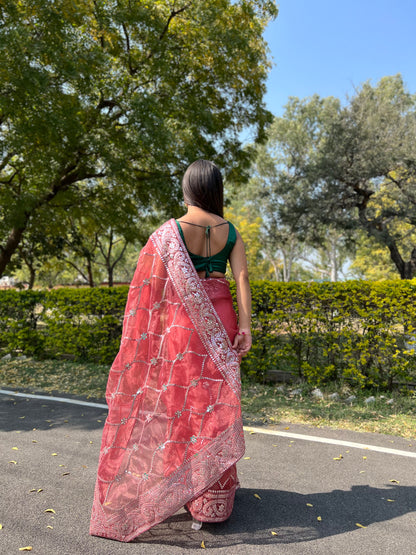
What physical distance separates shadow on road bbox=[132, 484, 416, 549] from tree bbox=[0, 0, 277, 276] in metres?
7.51

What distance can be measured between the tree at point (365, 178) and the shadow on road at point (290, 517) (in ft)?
50.4

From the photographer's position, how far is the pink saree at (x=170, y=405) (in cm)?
253

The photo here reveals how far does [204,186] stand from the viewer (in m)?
2.81

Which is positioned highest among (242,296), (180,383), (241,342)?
(242,296)

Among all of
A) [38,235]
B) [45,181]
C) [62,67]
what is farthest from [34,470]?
[38,235]

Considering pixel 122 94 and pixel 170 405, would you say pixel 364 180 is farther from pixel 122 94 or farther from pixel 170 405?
pixel 170 405

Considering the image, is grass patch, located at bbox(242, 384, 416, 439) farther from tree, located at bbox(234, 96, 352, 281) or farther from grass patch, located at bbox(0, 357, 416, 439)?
tree, located at bbox(234, 96, 352, 281)

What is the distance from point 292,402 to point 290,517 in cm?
274

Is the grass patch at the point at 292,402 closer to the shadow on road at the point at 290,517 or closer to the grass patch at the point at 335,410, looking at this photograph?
the grass patch at the point at 335,410

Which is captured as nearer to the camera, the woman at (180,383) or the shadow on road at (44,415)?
the woman at (180,383)

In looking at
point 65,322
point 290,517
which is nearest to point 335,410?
point 290,517

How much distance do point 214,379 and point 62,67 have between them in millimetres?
7643

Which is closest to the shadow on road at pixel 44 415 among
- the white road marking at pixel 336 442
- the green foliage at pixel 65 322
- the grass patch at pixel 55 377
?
the grass patch at pixel 55 377

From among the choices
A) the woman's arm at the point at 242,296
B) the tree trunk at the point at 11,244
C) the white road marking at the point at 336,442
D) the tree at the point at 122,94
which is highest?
the tree at the point at 122,94
